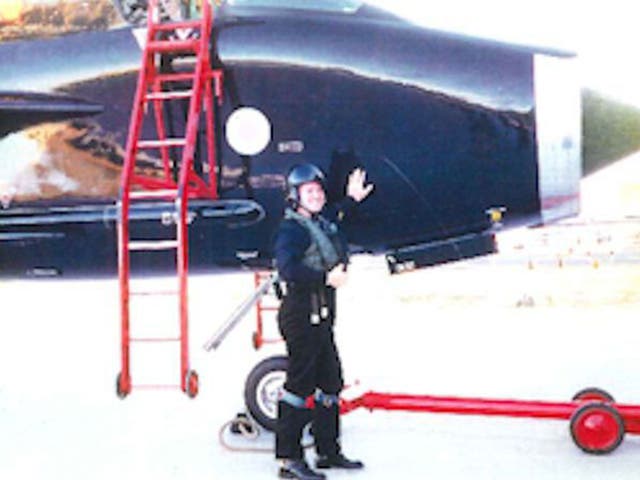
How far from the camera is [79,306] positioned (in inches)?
722

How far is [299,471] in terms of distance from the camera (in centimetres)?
454

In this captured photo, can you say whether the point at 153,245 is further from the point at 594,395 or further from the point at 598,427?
the point at 594,395

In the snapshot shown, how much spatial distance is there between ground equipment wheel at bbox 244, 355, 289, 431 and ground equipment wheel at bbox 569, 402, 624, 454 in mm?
2110

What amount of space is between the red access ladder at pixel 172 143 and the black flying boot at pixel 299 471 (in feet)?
3.00

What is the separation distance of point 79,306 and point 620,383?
14.3 m

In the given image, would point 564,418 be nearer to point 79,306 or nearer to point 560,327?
point 560,327

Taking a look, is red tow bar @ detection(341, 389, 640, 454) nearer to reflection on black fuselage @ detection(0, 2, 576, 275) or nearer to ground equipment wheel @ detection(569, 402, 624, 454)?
ground equipment wheel @ detection(569, 402, 624, 454)

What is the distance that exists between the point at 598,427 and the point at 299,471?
6.78ft

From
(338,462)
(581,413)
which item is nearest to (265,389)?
(338,462)

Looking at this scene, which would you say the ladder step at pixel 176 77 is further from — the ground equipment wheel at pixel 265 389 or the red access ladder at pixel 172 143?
the ground equipment wheel at pixel 265 389

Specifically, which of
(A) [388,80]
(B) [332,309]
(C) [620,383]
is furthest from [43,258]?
(C) [620,383]

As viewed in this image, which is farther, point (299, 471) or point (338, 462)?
point (338, 462)

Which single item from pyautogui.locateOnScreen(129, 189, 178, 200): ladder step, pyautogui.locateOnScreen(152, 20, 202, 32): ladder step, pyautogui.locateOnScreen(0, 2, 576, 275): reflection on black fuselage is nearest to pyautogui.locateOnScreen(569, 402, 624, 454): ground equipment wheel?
pyautogui.locateOnScreen(0, 2, 576, 275): reflection on black fuselage

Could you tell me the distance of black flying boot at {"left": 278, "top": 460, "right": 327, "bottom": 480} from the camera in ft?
14.9
